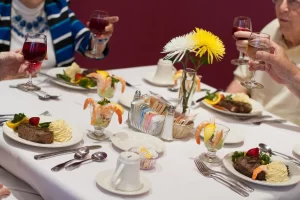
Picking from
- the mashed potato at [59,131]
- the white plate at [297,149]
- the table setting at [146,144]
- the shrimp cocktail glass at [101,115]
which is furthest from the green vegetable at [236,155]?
the mashed potato at [59,131]

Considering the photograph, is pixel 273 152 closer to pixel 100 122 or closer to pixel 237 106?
pixel 237 106

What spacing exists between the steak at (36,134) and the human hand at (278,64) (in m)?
0.80

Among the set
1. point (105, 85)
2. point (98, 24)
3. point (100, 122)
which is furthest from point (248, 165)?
point (98, 24)

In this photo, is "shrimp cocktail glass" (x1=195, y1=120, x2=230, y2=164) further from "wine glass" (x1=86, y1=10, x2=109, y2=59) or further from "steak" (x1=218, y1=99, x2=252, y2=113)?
"wine glass" (x1=86, y1=10, x2=109, y2=59)

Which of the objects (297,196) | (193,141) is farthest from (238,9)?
(297,196)

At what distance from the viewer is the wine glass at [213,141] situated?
1.65m

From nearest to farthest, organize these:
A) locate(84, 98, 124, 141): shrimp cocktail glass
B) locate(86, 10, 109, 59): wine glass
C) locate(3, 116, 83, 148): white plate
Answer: locate(3, 116, 83, 148): white plate
locate(84, 98, 124, 141): shrimp cocktail glass
locate(86, 10, 109, 59): wine glass

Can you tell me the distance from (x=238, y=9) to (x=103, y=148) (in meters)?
2.43

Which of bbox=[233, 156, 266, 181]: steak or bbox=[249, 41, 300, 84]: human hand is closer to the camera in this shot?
bbox=[233, 156, 266, 181]: steak

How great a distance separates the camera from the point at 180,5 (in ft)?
13.7

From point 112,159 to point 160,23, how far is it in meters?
2.78

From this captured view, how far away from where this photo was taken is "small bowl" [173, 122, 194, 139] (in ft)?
5.95

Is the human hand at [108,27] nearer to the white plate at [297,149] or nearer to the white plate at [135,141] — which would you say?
the white plate at [135,141]

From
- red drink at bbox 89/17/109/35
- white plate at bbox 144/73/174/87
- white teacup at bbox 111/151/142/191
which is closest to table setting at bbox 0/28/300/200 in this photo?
white teacup at bbox 111/151/142/191
